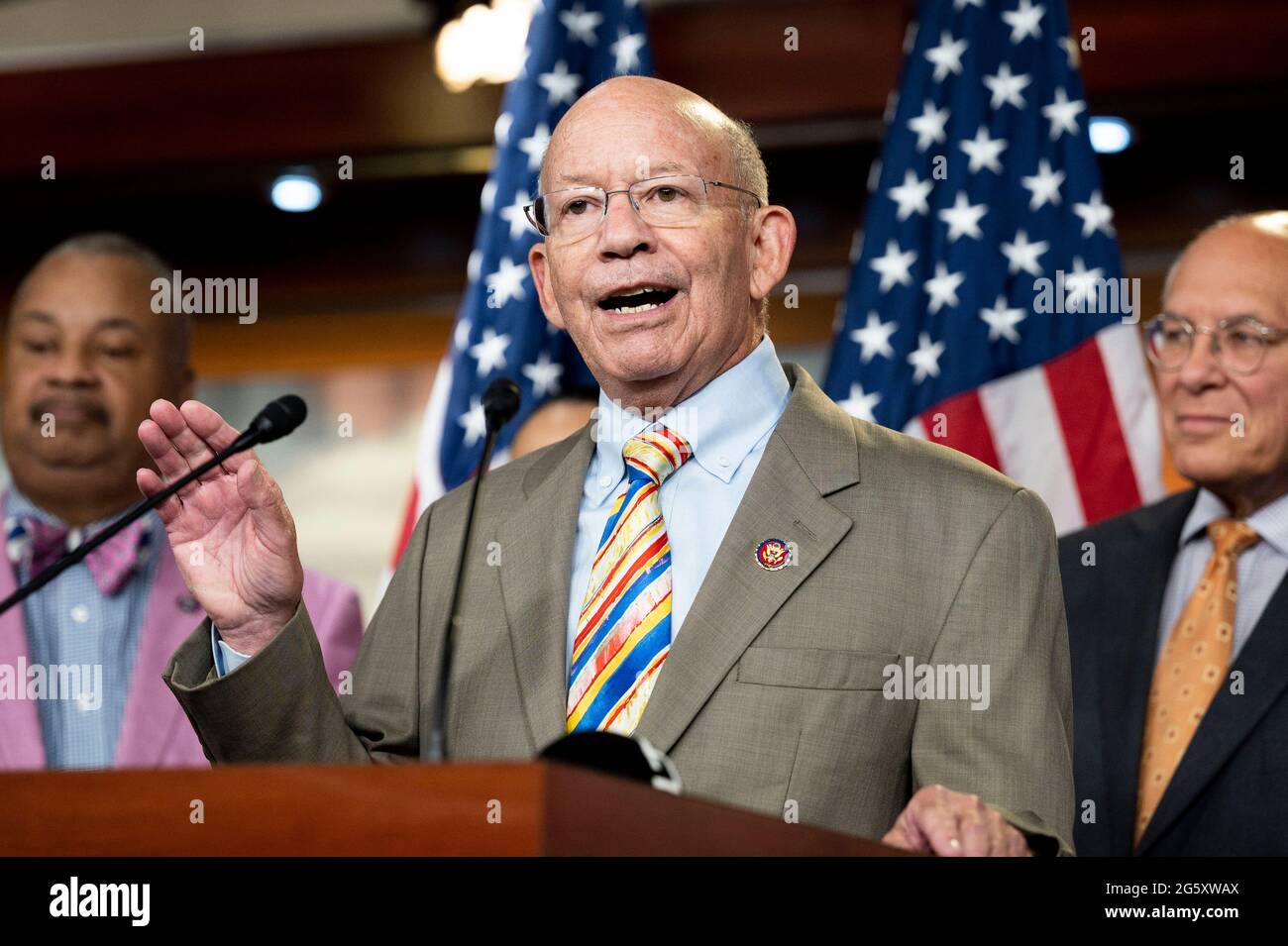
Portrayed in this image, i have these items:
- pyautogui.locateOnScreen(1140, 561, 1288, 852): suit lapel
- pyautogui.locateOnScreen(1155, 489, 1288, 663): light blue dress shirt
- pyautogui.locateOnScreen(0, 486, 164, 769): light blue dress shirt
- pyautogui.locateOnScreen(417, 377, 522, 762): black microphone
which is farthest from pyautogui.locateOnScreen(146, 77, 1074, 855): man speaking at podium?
pyautogui.locateOnScreen(0, 486, 164, 769): light blue dress shirt

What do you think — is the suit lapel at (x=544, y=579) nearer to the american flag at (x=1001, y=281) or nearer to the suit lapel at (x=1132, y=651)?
the suit lapel at (x=1132, y=651)

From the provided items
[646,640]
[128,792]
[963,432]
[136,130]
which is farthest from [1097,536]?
[136,130]

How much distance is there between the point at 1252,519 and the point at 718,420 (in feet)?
4.24

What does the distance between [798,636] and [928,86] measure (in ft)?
7.03

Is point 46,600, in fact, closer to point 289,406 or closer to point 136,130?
point 289,406

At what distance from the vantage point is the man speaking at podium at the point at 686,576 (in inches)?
75.6

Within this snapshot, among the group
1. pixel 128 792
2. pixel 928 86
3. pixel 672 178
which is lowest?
pixel 128 792

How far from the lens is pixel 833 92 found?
4.64 metres

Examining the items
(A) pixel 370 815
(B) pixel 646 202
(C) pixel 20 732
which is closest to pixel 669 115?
(B) pixel 646 202

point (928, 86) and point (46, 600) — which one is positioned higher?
point (928, 86)

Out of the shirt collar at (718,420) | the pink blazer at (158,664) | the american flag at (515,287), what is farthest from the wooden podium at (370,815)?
the american flag at (515,287)

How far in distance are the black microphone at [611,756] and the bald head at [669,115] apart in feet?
3.21

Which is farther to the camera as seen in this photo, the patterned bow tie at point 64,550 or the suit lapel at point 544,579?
the patterned bow tie at point 64,550

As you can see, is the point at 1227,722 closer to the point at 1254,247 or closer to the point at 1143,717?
the point at 1143,717
